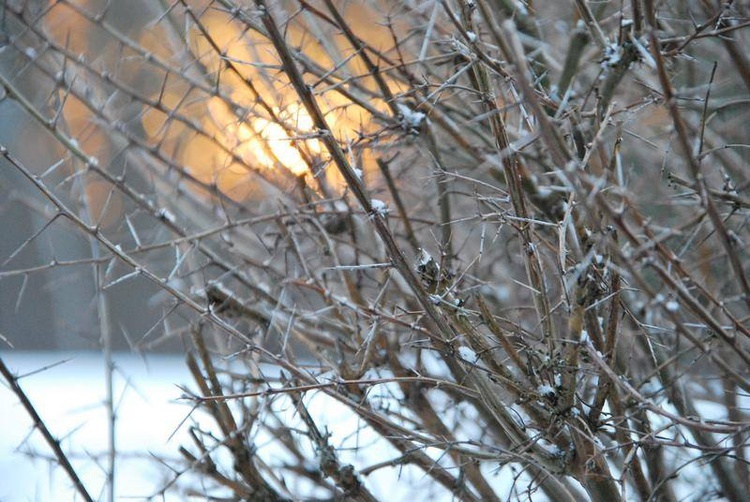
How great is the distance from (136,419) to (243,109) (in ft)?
12.9

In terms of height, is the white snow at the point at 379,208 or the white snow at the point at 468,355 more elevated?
the white snow at the point at 379,208

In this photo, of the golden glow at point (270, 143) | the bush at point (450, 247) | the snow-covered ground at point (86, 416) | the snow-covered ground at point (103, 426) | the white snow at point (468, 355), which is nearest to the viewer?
the bush at point (450, 247)

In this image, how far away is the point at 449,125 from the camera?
2717 millimetres

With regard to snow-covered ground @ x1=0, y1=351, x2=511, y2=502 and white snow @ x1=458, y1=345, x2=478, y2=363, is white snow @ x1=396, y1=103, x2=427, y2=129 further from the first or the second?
snow-covered ground @ x1=0, y1=351, x2=511, y2=502

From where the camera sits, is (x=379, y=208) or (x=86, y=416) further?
(x=86, y=416)

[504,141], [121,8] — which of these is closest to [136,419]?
[121,8]

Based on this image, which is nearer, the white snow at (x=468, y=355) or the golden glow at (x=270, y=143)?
the white snow at (x=468, y=355)

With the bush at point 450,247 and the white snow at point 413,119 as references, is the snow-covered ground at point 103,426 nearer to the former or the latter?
the bush at point 450,247

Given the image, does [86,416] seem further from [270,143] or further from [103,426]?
[270,143]

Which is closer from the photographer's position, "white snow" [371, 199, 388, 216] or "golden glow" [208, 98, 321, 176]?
"white snow" [371, 199, 388, 216]

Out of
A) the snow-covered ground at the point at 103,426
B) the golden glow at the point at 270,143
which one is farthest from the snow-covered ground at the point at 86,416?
the golden glow at the point at 270,143

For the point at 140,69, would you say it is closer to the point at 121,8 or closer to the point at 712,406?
the point at 121,8

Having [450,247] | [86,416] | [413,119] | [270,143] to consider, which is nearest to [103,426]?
[86,416]

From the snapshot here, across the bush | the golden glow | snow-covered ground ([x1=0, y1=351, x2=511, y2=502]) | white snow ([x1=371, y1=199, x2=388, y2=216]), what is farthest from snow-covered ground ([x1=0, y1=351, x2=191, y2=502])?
white snow ([x1=371, y1=199, x2=388, y2=216])
